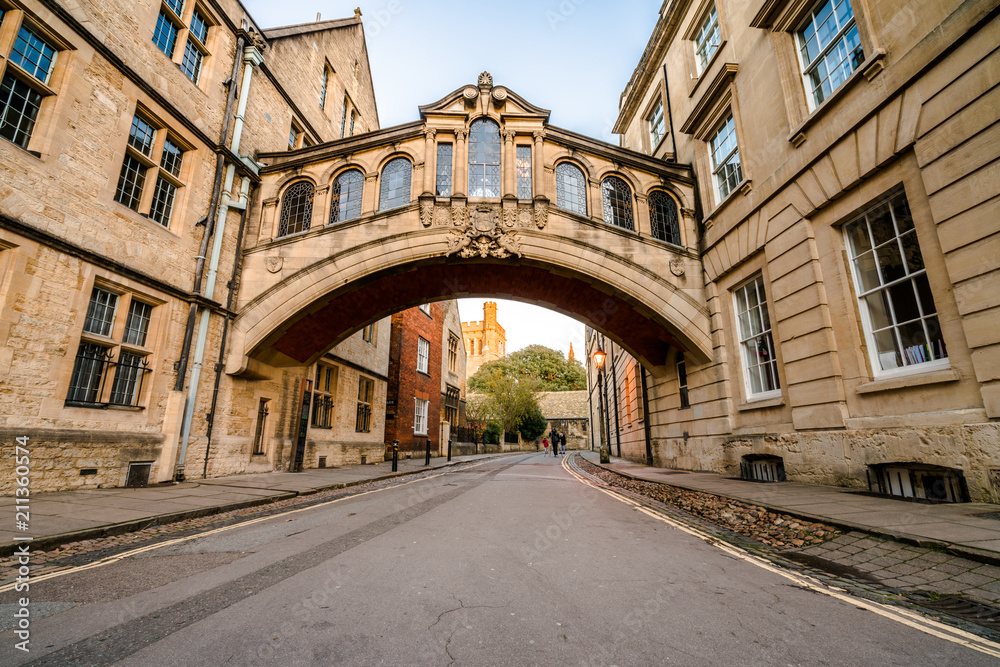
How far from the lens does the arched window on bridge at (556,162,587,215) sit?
1383cm

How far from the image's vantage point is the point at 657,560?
158 inches

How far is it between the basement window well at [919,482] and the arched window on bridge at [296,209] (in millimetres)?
14249

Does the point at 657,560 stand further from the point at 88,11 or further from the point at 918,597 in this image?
the point at 88,11

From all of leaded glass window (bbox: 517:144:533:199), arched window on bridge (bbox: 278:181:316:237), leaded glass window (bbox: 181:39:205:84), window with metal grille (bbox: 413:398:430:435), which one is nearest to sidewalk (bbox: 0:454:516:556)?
arched window on bridge (bbox: 278:181:316:237)

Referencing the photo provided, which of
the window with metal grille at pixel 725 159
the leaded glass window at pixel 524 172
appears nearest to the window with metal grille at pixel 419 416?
the leaded glass window at pixel 524 172

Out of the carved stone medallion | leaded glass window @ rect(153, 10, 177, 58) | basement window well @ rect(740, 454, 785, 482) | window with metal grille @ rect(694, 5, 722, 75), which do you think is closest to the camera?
basement window well @ rect(740, 454, 785, 482)

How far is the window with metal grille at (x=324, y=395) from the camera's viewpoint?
1558 cm

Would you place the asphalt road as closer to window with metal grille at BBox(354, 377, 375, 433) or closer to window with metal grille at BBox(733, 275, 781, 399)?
window with metal grille at BBox(733, 275, 781, 399)

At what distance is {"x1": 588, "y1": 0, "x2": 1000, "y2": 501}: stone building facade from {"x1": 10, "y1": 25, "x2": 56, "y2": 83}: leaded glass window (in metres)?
13.6

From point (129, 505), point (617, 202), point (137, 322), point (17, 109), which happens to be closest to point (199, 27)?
point (17, 109)

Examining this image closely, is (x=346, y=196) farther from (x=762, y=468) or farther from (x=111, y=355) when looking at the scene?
(x=762, y=468)

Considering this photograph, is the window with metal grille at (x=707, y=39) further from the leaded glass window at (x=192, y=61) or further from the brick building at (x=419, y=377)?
the brick building at (x=419, y=377)

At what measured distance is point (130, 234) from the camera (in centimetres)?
934

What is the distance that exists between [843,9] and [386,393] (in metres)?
19.0
